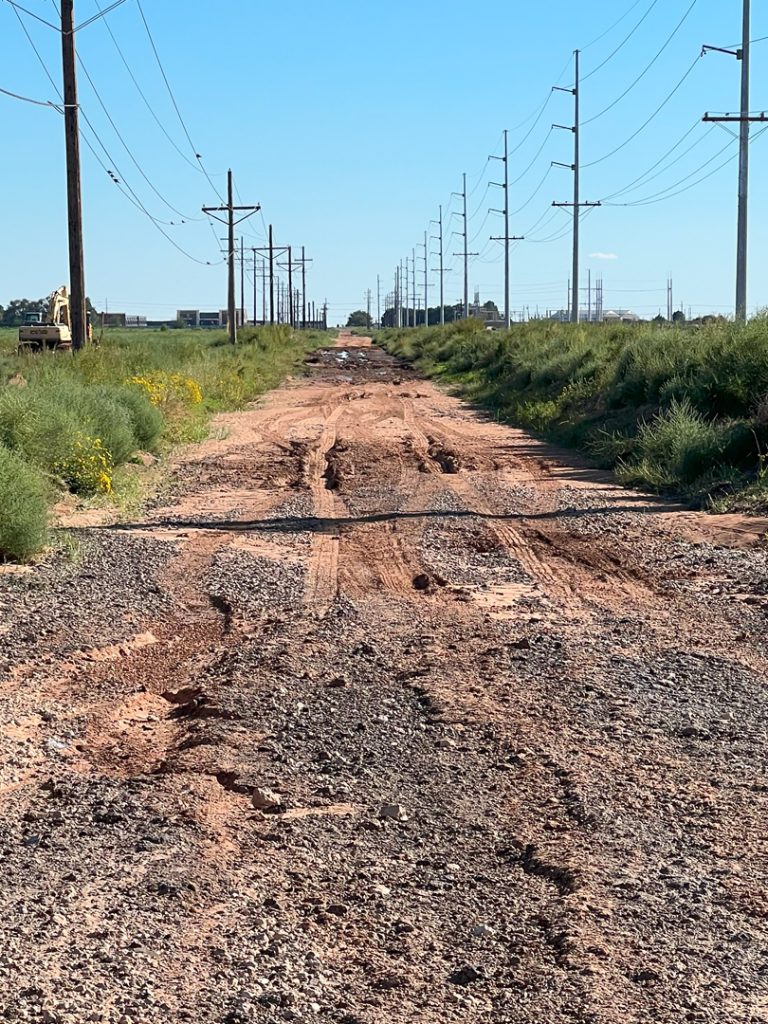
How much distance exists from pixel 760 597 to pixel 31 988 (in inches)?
306

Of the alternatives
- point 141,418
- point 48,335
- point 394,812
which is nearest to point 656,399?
point 141,418

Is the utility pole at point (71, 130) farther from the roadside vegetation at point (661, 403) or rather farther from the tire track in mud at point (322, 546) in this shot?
the roadside vegetation at point (661, 403)

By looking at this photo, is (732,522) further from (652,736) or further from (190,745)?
(190,745)

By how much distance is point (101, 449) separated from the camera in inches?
679

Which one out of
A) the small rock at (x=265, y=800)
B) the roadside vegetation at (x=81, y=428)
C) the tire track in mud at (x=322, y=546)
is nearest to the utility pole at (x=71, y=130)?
the roadside vegetation at (x=81, y=428)

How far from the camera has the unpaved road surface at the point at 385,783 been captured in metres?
4.33

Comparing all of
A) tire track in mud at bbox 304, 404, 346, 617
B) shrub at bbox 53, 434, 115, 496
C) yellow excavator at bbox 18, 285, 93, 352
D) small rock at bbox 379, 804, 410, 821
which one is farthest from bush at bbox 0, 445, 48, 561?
yellow excavator at bbox 18, 285, 93, 352

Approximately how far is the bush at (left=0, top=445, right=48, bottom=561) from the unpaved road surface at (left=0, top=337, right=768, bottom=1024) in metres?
0.34

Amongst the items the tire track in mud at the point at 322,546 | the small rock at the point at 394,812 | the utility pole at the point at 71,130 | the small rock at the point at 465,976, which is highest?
the utility pole at the point at 71,130

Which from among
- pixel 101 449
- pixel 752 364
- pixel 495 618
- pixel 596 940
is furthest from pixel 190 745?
pixel 752 364

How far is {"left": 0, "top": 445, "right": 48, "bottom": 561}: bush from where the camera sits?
11.3m

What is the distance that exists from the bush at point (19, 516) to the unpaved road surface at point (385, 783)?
0.34 metres

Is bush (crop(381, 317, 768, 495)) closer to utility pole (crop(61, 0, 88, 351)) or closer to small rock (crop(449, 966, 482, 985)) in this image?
utility pole (crop(61, 0, 88, 351))

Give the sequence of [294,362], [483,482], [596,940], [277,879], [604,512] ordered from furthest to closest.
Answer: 1. [294,362]
2. [483,482]
3. [604,512]
4. [277,879]
5. [596,940]
